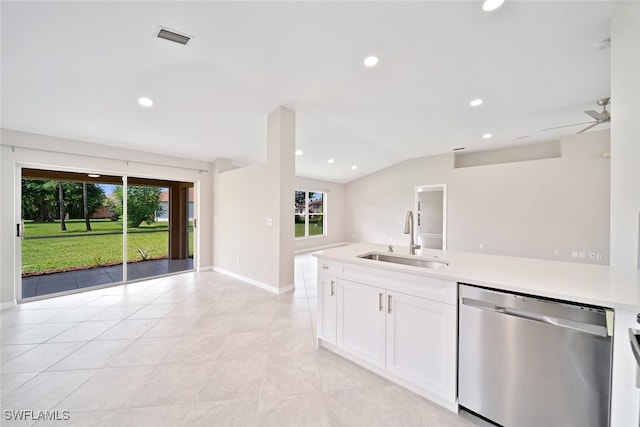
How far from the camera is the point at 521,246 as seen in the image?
554 cm

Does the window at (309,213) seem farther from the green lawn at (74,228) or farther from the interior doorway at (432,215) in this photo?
the green lawn at (74,228)

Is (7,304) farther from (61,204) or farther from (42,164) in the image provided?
(42,164)

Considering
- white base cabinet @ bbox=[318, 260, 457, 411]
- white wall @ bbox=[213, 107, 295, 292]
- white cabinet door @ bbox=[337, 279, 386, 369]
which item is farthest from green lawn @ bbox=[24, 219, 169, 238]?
white cabinet door @ bbox=[337, 279, 386, 369]

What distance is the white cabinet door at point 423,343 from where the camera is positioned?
4.90 ft

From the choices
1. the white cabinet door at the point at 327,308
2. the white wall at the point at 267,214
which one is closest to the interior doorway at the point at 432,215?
the white wall at the point at 267,214

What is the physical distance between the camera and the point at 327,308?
7.09 feet

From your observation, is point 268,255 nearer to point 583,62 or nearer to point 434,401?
point 434,401

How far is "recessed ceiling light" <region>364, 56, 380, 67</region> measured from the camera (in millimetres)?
2474

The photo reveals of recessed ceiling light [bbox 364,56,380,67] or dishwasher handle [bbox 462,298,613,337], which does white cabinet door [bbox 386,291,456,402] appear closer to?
dishwasher handle [bbox 462,298,613,337]

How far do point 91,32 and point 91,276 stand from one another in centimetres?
425

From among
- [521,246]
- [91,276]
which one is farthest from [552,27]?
[91,276]

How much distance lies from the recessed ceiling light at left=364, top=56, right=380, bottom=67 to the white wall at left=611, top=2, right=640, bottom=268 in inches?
73.8

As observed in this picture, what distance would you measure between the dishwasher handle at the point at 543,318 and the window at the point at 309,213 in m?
6.63

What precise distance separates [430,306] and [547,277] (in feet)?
2.31
